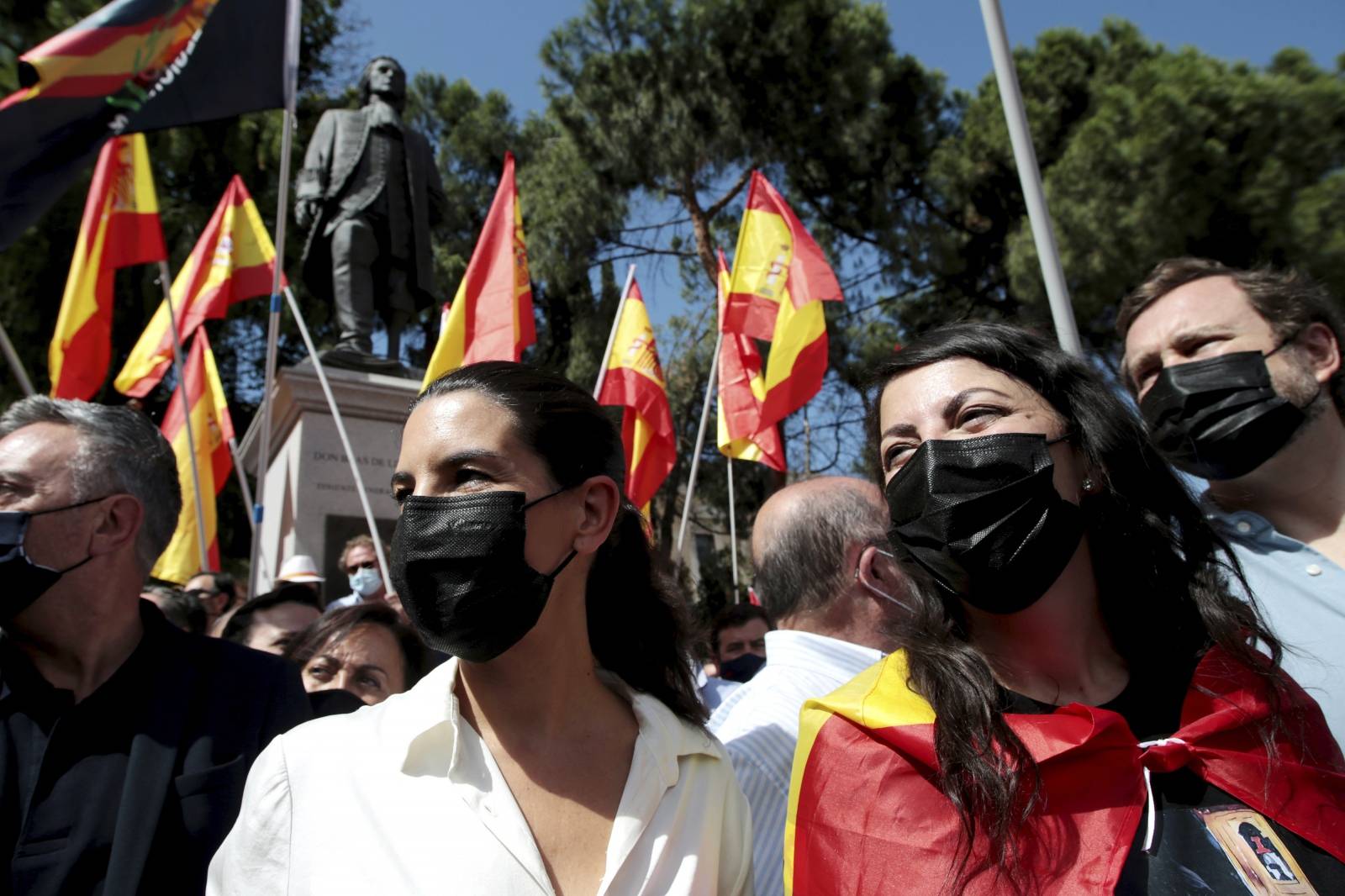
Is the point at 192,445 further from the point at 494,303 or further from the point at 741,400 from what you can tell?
the point at 741,400

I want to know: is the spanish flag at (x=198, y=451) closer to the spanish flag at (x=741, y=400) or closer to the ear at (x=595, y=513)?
the spanish flag at (x=741, y=400)

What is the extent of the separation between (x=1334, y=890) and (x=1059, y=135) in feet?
52.2

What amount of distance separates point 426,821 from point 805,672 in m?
0.97

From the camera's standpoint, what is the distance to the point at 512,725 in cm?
151

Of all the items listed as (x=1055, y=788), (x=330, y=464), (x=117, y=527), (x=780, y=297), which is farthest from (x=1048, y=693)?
(x=330, y=464)

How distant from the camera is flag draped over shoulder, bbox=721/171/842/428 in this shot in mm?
5891

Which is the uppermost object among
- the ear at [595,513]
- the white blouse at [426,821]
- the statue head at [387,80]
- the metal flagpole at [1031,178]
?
the statue head at [387,80]

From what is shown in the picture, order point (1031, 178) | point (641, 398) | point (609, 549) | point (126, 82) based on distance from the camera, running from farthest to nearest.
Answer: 1. point (641, 398)
2. point (126, 82)
3. point (1031, 178)
4. point (609, 549)

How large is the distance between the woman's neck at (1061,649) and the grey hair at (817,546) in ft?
2.16

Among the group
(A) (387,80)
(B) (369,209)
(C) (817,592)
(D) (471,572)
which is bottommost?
(C) (817,592)

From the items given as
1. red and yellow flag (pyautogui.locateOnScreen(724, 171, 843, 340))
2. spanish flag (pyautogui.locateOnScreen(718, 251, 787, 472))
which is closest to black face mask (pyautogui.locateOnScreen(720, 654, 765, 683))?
spanish flag (pyautogui.locateOnScreen(718, 251, 787, 472))

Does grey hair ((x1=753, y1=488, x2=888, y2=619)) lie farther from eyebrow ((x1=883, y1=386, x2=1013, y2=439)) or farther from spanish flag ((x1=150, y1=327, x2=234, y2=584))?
spanish flag ((x1=150, y1=327, x2=234, y2=584))

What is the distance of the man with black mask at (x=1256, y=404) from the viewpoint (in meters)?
1.99

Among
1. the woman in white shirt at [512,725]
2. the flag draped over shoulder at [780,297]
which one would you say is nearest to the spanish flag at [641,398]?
the flag draped over shoulder at [780,297]
